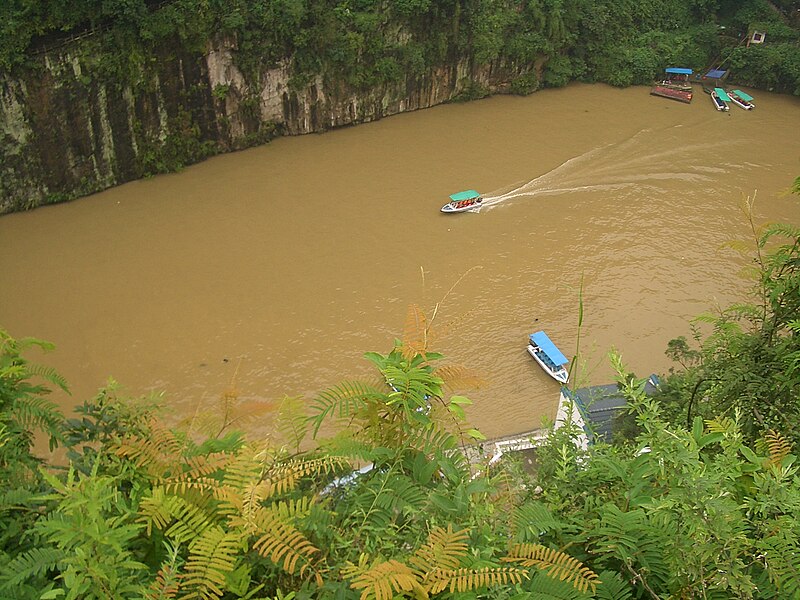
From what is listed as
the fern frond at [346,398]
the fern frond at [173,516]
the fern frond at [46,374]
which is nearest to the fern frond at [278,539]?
the fern frond at [173,516]

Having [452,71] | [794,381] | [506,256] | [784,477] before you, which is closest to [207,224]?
[506,256]

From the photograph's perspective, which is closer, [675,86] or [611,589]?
[611,589]

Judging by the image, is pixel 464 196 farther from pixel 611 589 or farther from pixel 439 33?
pixel 611 589

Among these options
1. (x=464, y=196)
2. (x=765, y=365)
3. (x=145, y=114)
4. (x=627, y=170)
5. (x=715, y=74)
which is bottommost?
(x=627, y=170)

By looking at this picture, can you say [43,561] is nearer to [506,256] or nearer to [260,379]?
[260,379]

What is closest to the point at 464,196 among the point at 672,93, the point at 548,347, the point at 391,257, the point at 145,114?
the point at 391,257

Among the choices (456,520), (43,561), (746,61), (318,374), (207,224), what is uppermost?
(43,561)
